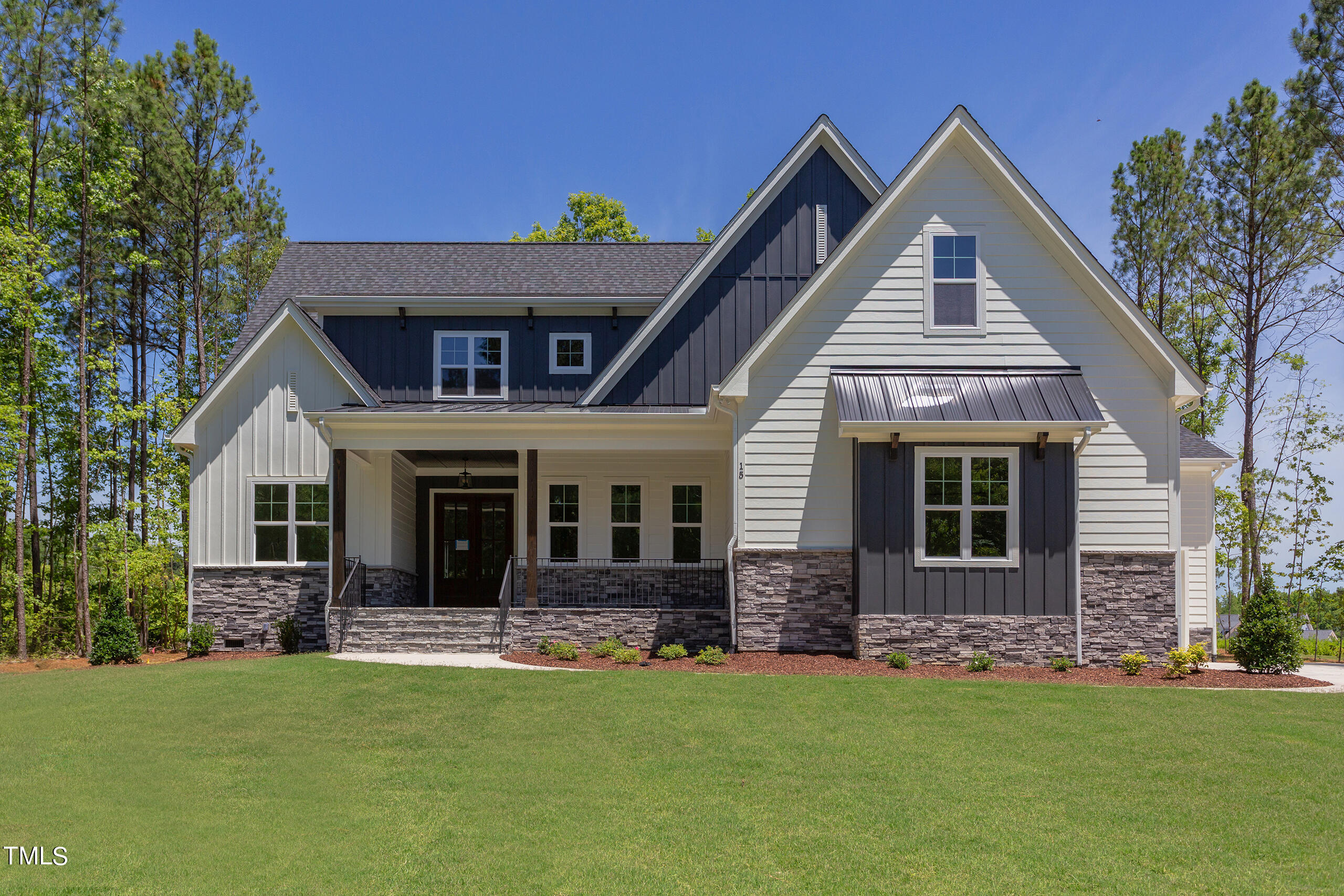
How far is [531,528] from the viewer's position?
54.3ft

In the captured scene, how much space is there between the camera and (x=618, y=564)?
60.7 feet

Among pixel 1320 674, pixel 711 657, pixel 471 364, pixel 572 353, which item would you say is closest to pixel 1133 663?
pixel 1320 674

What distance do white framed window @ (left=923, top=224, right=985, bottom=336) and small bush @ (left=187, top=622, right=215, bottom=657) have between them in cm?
1278

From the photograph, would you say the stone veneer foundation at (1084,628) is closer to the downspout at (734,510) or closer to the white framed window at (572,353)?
the downspout at (734,510)

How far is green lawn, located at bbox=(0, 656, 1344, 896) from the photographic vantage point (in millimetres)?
5984

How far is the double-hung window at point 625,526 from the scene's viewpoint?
737 inches

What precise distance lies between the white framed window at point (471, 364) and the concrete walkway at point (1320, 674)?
13.2m

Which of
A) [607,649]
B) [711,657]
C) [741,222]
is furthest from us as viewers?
[741,222]

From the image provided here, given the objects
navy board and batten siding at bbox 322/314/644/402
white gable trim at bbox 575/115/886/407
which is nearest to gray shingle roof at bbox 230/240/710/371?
navy board and batten siding at bbox 322/314/644/402

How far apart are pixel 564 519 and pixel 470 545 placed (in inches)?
94.8

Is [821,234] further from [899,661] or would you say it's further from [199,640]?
[199,640]

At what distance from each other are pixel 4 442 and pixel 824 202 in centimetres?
1723

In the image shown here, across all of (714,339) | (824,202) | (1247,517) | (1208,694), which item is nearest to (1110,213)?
(1247,517)

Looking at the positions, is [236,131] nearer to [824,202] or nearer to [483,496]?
[483,496]
